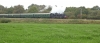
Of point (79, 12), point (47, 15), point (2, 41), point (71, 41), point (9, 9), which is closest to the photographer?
point (2, 41)

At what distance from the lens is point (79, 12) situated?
61688mm

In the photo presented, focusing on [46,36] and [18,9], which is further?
[18,9]

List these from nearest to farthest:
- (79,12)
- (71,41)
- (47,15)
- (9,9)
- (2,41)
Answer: (2,41)
(71,41)
(47,15)
(79,12)
(9,9)

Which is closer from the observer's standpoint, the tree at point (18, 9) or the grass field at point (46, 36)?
the grass field at point (46, 36)

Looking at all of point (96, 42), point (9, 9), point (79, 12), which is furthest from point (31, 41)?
point (9, 9)

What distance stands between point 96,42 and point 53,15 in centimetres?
4305

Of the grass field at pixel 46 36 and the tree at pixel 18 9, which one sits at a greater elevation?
the tree at pixel 18 9

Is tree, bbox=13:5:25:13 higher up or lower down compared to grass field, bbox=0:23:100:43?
higher up

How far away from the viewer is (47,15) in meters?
56.0

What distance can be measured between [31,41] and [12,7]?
7621 cm

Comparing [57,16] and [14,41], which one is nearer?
[14,41]

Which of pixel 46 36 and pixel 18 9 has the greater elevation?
pixel 18 9

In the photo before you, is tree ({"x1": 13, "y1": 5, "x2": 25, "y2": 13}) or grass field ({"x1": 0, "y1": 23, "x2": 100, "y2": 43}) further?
tree ({"x1": 13, "y1": 5, "x2": 25, "y2": 13})

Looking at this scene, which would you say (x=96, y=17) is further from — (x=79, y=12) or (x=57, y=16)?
(x=57, y=16)
